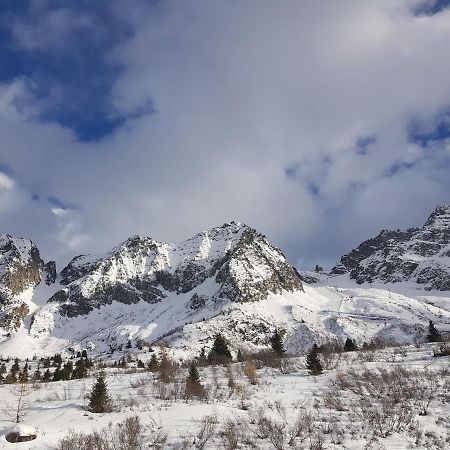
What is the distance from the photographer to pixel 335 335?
17112 cm

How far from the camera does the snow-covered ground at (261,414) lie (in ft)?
60.3

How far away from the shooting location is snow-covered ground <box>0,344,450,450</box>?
18.4 metres

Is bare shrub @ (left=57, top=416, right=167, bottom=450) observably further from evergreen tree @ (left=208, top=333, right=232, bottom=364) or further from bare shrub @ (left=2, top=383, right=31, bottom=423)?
evergreen tree @ (left=208, top=333, right=232, bottom=364)

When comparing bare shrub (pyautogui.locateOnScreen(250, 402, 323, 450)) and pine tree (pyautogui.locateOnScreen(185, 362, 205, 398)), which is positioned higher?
pine tree (pyautogui.locateOnScreen(185, 362, 205, 398))

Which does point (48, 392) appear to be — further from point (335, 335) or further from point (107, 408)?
point (335, 335)

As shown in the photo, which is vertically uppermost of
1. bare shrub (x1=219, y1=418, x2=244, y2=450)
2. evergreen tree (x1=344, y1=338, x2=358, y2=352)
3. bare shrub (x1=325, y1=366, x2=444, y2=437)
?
evergreen tree (x1=344, y1=338, x2=358, y2=352)

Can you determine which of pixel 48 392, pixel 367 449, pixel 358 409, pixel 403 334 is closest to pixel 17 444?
pixel 367 449

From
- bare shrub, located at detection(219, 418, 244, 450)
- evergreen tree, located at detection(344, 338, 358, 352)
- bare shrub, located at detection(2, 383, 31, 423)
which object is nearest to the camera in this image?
bare shrub, located at detection(219, 418, 244, 450)

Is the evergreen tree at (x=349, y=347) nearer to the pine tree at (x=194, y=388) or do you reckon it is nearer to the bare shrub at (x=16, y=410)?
the pine tree at (x=194, y=388)

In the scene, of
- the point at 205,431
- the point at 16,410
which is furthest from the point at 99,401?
the point at 205,431

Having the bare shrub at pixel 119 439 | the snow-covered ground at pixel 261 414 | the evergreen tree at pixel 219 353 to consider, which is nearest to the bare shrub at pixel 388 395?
the snow-covered ground at pixel 261 414

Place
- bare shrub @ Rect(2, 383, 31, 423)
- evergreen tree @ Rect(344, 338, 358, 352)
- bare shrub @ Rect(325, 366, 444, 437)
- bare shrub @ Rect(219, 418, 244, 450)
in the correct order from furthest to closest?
evergreen tree @ Rect(344, 338, 358, 352), bare shrub @ Rect(2, 383, 31, 423), bare shrub @ Rect(325, 366, 444, 437), bare shrub @ Rect(219, 418, 244, 450)

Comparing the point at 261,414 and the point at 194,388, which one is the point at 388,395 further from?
the point at 194,388

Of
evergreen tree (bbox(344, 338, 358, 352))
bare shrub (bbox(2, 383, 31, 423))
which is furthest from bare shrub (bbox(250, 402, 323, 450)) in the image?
evergreen tree (bbox(344, 338, 358, 352))
